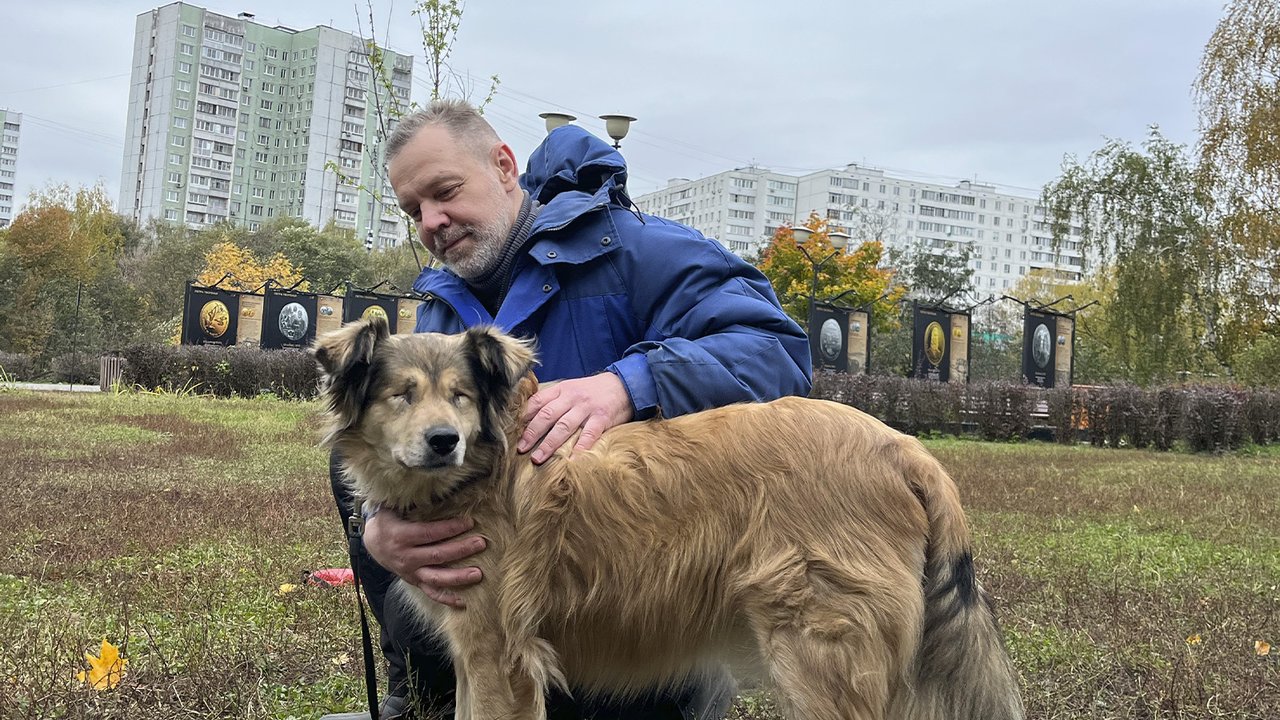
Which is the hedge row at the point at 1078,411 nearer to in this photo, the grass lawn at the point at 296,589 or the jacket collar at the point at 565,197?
the grass lawn at the point at 296,589

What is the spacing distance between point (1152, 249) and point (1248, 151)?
801 centimetres

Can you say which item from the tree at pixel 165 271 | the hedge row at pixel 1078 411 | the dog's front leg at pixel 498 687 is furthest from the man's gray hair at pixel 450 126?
the tree at pixel 165 271

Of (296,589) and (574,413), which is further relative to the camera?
(296,589)

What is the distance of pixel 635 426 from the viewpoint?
10.2 feet

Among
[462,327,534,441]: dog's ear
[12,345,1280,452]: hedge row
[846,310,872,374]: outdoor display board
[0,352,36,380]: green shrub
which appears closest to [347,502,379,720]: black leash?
[462,327,534,441]: dog's ear

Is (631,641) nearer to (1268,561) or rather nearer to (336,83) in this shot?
(1268,561)

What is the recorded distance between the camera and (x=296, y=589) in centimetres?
537

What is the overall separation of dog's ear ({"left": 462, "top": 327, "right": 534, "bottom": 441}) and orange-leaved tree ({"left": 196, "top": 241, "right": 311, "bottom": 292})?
173 feet

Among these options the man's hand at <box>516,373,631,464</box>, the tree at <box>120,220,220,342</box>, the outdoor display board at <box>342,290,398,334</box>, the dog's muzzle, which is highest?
the tree at <box>120,220,220,342</box>

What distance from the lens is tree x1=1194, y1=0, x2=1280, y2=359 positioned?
2977cm

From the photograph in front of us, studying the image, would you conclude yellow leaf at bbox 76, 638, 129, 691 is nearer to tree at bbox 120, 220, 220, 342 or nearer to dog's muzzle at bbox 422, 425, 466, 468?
dog's muzzle at bbox 422, 425, 466, 468

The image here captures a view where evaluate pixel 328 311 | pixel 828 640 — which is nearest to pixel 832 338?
pixel 328 311

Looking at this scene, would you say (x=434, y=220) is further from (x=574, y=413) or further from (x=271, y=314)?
(x=271, y=314)

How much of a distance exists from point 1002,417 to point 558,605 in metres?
22.4
